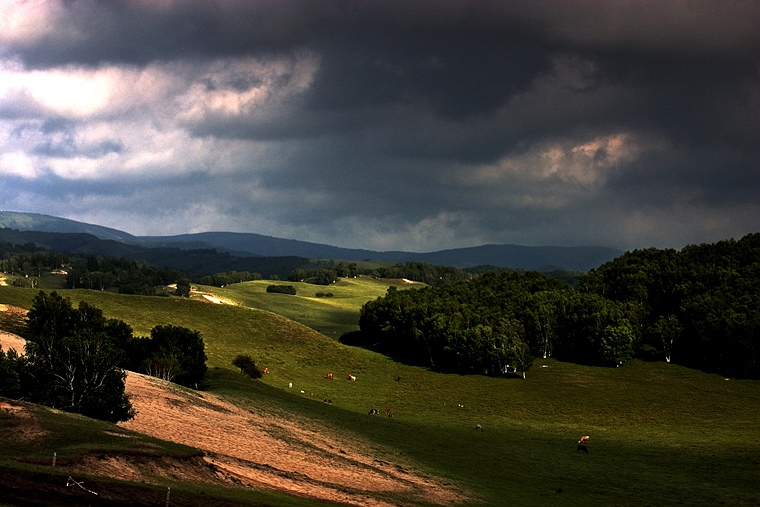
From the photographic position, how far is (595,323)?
543ft

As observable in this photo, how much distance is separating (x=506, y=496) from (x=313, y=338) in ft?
356

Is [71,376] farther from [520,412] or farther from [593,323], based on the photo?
[593,323]

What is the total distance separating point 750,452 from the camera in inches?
3408

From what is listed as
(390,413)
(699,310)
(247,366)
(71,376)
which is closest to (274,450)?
(71,376)

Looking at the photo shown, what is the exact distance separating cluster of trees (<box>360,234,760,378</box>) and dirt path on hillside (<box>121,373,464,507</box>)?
8114 cm

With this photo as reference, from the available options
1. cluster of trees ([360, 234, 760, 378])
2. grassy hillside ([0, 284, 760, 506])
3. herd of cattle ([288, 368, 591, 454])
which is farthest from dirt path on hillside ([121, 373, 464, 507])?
cluster of trees ([360, 234, 760, 378])

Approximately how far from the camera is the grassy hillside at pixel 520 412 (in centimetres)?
6838

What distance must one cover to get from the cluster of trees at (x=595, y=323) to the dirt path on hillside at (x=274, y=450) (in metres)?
81.1

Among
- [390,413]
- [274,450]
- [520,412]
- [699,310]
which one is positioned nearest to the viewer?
[274,450]

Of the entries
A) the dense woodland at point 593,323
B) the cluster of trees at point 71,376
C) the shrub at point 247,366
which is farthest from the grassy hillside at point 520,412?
the cluster of trees at point 71,376

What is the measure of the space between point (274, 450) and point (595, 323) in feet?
392

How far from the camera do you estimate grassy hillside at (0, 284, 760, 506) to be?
68.4 m

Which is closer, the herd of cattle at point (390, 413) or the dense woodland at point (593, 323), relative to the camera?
the herd of cattle at point (390, 413)

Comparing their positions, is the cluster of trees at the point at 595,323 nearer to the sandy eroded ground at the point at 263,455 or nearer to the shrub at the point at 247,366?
the shrub at the point at 247,366
